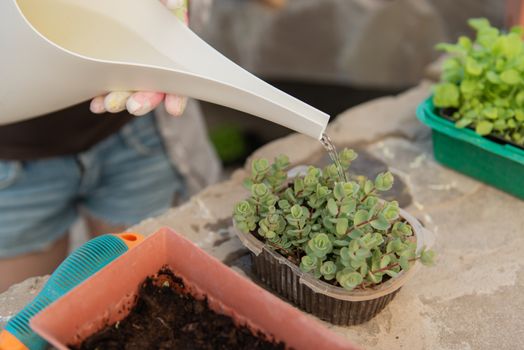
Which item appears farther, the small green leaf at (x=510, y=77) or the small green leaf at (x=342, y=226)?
the small green leaf at (x=510, y=77)

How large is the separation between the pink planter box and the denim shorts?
60 centimetres

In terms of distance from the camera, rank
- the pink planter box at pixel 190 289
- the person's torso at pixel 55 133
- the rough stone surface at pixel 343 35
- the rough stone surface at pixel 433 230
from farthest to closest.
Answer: the rough stone surface at pixel 343 35, the person's torso at pixel 55 133, the rough stone surface at pixel 433 230, the pink planter box at pixel 190 289

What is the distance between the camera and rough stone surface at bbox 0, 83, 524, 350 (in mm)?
923

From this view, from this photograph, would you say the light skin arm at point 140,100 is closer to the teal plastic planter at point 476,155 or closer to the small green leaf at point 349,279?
the small green leaf at point 349,279

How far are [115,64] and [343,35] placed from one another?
1.93m

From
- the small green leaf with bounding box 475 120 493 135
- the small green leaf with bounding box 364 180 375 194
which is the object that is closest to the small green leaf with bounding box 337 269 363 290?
the small green leaf with bounding box 364 180 375 194

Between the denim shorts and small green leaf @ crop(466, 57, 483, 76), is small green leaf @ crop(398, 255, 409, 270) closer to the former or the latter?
small green leaf @ crop(466, 57, 483, 76)

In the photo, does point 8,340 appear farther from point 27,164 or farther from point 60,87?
point 27,164

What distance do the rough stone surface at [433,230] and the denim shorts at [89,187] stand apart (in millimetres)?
291

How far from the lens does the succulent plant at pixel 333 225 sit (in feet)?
2.68

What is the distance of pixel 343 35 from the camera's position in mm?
2658

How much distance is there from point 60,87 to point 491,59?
2.53 ft

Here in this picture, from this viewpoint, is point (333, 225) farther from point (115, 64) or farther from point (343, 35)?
point (343, 35)

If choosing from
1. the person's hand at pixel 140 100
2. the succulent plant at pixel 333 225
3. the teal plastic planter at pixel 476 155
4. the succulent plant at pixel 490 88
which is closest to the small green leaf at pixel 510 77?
the succulent plant at pixel 490 88
